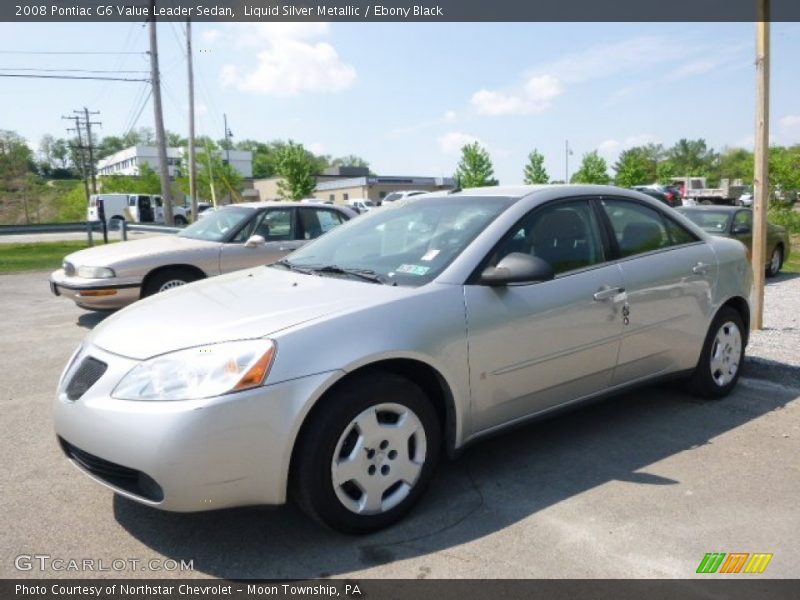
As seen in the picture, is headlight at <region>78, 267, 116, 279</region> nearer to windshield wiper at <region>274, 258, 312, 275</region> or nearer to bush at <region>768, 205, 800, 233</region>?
windshield wiper at <region>274, 258, 312, 275</region>

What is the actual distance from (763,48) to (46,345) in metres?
7.83

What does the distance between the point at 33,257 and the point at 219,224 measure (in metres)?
11.8

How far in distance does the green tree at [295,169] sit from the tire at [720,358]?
170 feet

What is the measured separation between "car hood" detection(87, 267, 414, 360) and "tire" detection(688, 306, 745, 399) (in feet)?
8.57

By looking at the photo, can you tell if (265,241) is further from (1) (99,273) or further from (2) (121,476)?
(2) (121,476)

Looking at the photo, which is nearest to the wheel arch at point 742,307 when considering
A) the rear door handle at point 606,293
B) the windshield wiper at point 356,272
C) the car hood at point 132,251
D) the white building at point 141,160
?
the rear door handle at point 606,293

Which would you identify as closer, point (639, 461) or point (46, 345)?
point (639, 461)

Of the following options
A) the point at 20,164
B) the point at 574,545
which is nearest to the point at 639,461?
the point at 574,545

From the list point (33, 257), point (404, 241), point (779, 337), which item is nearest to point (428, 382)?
point (404, 241)

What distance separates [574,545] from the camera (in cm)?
280

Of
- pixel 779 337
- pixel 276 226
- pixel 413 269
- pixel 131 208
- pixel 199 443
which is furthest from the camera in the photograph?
pixel 131 208

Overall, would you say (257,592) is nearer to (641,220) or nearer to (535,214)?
(535,214)

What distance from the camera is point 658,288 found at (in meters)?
4.09

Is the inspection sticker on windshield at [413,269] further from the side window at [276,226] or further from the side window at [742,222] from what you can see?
the side window at [742,222]
